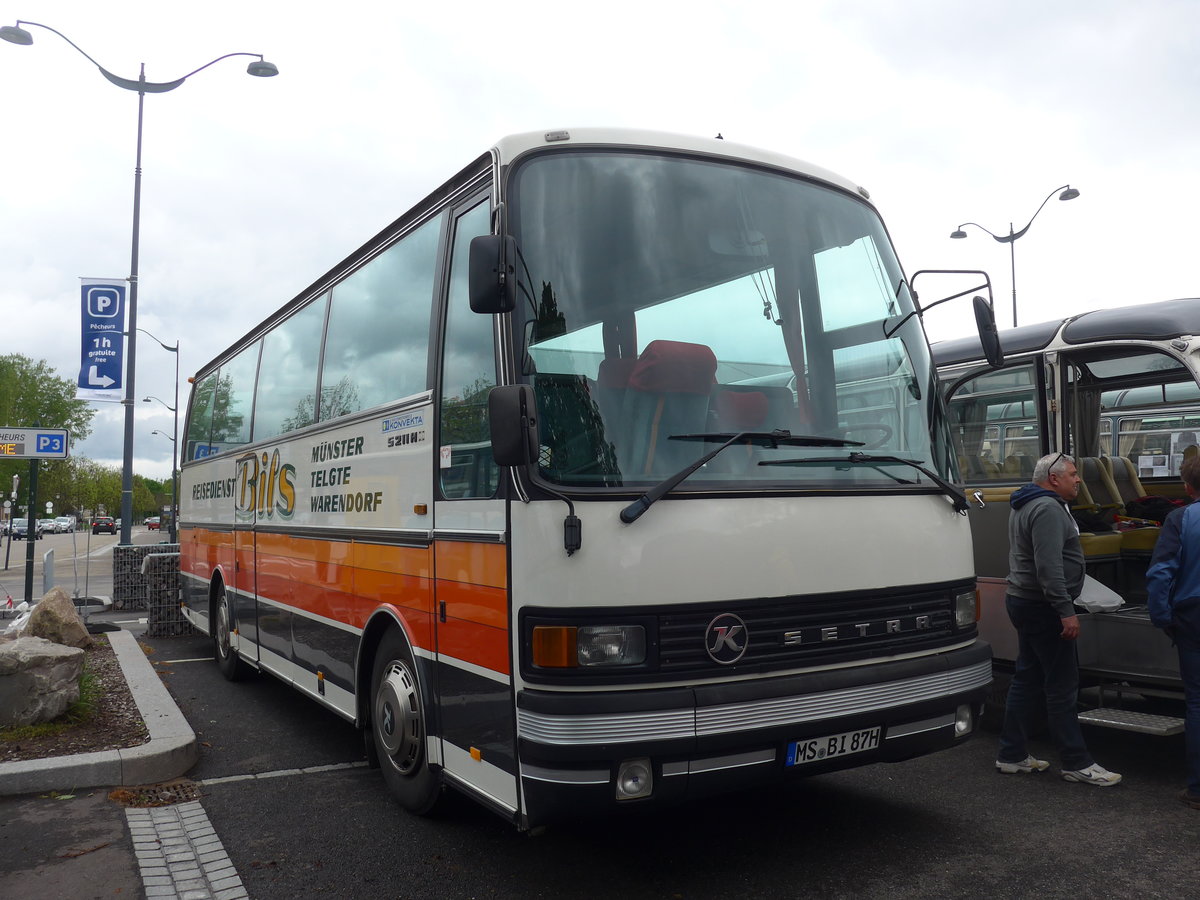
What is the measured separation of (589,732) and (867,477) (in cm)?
172

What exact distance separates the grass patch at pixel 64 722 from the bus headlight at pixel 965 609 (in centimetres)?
578

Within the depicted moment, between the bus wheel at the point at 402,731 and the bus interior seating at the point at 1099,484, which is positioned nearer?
the bus wheel at the point at 402,731

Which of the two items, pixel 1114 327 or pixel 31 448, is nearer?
pixel 1114 327

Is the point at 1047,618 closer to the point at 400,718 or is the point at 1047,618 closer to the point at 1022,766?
the point at 1022,766

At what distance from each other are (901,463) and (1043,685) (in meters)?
2.31

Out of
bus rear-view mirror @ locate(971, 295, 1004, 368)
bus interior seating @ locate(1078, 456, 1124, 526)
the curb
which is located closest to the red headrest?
bus rear-view mirror @ locate(971, 295, 1004, 368)

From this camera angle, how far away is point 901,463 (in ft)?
15.9

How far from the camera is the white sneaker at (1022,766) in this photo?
6297 mm

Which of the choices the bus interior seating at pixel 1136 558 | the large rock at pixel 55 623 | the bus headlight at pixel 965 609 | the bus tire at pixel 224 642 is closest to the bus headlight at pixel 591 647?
the bus headlight at pixel 965 609

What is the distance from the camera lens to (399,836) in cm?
530

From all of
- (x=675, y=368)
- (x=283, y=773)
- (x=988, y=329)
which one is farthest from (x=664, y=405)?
(x=283, y=773)

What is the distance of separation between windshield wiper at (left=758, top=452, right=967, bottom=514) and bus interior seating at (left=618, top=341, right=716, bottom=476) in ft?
1.25

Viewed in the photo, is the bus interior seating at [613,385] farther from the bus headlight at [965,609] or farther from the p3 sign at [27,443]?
the p3 sign at [27,443]

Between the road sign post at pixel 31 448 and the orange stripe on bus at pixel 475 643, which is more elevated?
the road sign post at pixel 31 448
